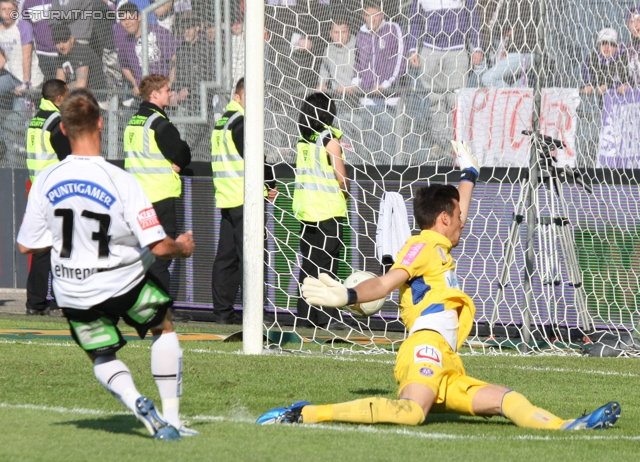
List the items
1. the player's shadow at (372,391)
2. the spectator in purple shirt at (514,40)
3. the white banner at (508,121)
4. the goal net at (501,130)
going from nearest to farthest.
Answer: the player's shadow at (372,391) → the spectator in purple shirt at (514,40) → the goal net at (501,130) → the white banner at (508,121)

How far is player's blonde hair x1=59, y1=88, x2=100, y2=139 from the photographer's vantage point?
543 centimetres

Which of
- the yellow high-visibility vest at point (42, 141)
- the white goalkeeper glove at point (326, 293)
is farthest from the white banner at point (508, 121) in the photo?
the white goalkeeper glove at point (326, 293)

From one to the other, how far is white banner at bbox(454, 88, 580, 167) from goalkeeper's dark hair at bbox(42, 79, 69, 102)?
4438 millimetres

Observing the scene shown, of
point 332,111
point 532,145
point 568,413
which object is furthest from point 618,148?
point 568,413

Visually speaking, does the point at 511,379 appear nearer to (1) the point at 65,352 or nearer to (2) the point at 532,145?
(2) the point at 532,145

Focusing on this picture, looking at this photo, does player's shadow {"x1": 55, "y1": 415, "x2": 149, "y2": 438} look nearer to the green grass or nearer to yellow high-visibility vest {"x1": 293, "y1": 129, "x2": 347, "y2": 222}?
the green grass

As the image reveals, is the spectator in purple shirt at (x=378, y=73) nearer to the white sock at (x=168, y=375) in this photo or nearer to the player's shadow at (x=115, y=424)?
the player's shadow at (x=115, y=424)

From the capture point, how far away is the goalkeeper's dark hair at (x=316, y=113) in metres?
10.9

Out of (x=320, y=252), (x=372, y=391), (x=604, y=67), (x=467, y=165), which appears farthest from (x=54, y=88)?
(x=372, y=391)

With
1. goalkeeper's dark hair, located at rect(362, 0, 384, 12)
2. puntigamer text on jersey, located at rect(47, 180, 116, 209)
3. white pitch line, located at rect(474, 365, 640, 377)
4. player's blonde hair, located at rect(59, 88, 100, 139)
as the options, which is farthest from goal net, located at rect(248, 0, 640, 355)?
puntigamer text on jersey, located at rect(47, 180, 116, 209)

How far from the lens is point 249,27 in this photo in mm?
9586

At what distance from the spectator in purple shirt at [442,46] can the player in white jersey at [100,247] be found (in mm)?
6109

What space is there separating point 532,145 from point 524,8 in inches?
54.0

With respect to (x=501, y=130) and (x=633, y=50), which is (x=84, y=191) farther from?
(x=633, y=50)
